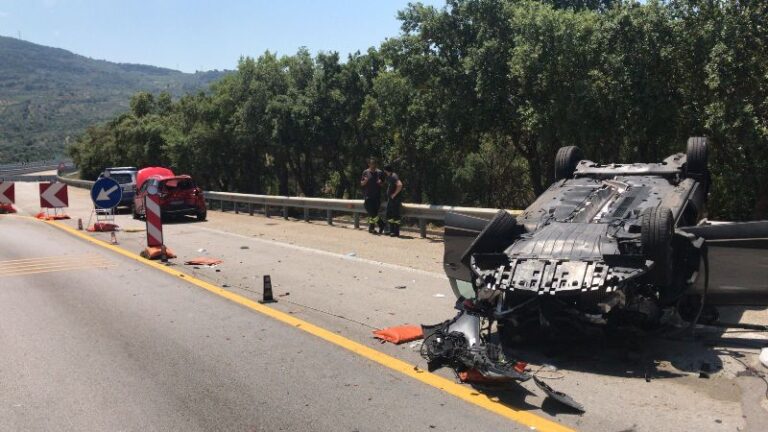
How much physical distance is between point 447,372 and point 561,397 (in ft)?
3.43

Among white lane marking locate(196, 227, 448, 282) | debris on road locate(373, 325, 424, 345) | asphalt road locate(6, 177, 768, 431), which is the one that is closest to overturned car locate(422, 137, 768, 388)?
debris on road locate(373, 325, 424, 345)

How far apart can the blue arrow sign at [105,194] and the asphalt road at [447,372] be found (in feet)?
10.0

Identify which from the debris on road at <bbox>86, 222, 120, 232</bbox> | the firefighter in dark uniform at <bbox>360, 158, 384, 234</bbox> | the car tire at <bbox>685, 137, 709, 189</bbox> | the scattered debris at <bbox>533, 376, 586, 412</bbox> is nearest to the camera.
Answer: the scattered debris at <bbox>533, 376, 586, 412</bbox>

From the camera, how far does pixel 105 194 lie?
16531 mm

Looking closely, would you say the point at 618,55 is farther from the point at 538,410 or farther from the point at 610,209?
the point at 538,410

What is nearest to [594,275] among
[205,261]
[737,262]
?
[737,262]

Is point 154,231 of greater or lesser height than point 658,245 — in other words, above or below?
below

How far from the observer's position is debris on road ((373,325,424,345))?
629cm

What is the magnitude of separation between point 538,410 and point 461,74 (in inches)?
493

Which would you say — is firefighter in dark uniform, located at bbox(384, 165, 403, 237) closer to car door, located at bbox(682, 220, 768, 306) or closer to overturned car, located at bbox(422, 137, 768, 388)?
overturned car, located at bbox(422, 137, 768, 388)

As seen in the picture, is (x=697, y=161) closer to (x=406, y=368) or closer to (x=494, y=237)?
(x=494, y=237)

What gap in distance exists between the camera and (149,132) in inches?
1647

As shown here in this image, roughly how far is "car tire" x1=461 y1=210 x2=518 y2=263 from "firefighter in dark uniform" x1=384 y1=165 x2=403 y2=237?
8.92 metres

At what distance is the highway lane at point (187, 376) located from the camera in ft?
15.0
